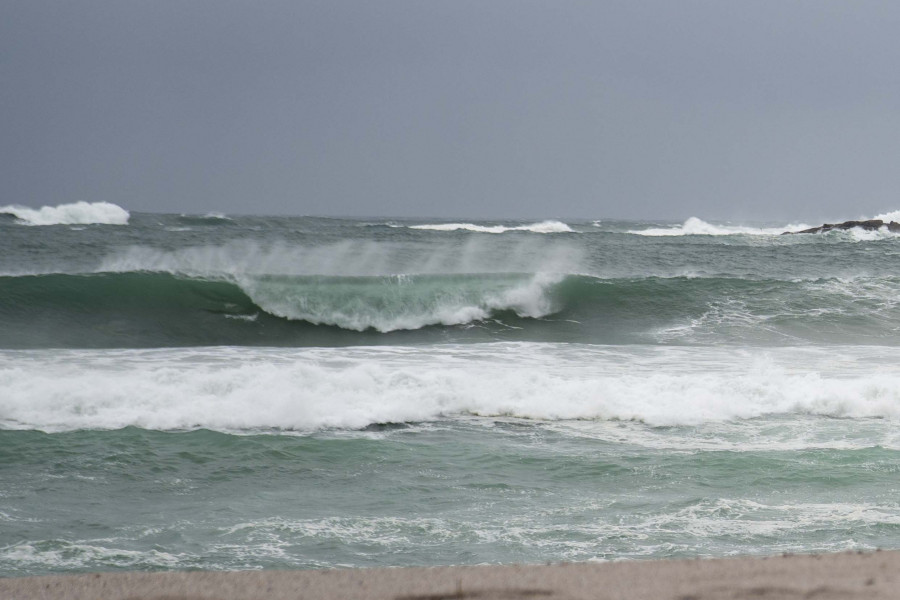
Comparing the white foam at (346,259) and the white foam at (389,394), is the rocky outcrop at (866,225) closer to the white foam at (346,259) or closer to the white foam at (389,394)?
the white foam at (346,259)

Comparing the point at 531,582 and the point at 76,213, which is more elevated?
the point at 76,213

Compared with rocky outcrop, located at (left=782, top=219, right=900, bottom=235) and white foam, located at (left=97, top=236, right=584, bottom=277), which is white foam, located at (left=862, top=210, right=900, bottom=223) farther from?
white foam, located at (left=97, top=236, right=584, bottom=277)

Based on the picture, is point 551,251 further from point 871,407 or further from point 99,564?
point 99,564

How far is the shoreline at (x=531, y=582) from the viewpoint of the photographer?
7.81ft

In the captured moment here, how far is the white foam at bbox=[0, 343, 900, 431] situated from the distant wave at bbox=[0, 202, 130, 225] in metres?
31.8

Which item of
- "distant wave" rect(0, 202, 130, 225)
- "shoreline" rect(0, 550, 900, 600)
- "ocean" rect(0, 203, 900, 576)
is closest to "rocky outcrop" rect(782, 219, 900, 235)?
"ocean" rect(0, 203, 900, 576)

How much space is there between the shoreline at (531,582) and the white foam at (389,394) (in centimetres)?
423

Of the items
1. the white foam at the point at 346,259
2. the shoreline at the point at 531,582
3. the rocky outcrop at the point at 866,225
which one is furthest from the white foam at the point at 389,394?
the rocky outcrop at the point at 866,225

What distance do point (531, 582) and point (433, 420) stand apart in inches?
188

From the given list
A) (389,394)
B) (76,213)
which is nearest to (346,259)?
(389,394)

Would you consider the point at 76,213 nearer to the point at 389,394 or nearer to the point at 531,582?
the point at 389,394

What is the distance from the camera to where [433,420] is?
7227 mm

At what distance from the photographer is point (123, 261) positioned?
1880 cm

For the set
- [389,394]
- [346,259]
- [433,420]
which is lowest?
[433,420]
